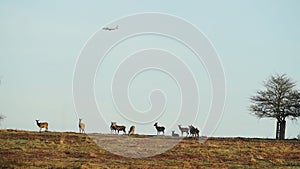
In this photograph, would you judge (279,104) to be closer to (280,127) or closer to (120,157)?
(280,127)

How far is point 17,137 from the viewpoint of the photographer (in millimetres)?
40219

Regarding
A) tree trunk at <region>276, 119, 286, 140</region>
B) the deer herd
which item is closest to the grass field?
the deer herd

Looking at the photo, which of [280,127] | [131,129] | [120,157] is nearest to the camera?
[120,157]

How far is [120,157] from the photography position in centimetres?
3069

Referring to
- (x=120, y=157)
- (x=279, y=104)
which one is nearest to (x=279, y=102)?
(x=279, y=104)

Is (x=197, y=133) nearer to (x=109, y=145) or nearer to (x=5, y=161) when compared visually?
(x=109, y=145)

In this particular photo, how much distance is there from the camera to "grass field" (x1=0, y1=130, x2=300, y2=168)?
2662 centimetres

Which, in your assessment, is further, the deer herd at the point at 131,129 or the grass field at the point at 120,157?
the deer herd at the point at 131,129

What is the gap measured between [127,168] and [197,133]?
86.2ft

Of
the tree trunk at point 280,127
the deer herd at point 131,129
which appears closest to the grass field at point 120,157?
the deer herd at point 131,129

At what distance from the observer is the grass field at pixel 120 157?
26.6m

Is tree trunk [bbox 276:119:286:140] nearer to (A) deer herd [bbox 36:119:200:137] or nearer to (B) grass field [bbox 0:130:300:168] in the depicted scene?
(A) deer herd [bbox 36:119:200:137]

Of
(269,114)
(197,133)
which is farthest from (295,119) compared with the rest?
(197,133)

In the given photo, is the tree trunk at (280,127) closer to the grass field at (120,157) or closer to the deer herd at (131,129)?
the deer herd at (131,129)
